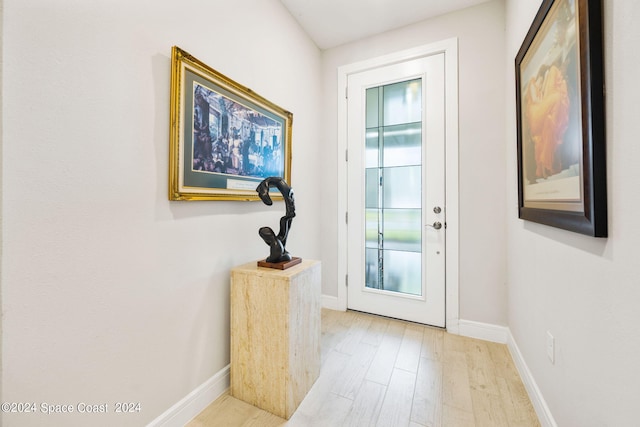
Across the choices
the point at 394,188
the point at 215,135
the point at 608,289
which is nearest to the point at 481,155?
the point at 394,188

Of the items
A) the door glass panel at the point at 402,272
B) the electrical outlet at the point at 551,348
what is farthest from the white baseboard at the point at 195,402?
the electrical outlet at the point at 551,348

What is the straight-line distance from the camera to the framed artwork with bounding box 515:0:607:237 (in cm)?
83

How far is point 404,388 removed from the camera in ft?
5.04

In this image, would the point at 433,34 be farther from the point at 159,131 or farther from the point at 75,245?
the point at 75,245

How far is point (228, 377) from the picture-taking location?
1.55m

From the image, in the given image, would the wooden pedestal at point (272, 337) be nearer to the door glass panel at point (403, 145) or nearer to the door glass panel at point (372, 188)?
the door glass panel at point (372, 188)

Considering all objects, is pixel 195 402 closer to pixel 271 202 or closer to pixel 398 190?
pixel 271 202

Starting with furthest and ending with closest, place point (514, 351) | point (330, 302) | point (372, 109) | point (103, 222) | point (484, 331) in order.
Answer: point (330, 302) < point (372, 109) < point (484, 331) < point (514, 351) < point (103, 222)

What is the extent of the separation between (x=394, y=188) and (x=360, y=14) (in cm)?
151

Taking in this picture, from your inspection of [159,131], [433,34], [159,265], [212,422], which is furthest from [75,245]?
[433,34]

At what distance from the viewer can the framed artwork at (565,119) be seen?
833 mm

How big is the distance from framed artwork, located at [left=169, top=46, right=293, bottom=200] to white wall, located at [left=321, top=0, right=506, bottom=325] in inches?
61.5

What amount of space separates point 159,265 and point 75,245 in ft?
1.06

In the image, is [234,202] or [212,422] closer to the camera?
[212,422]
